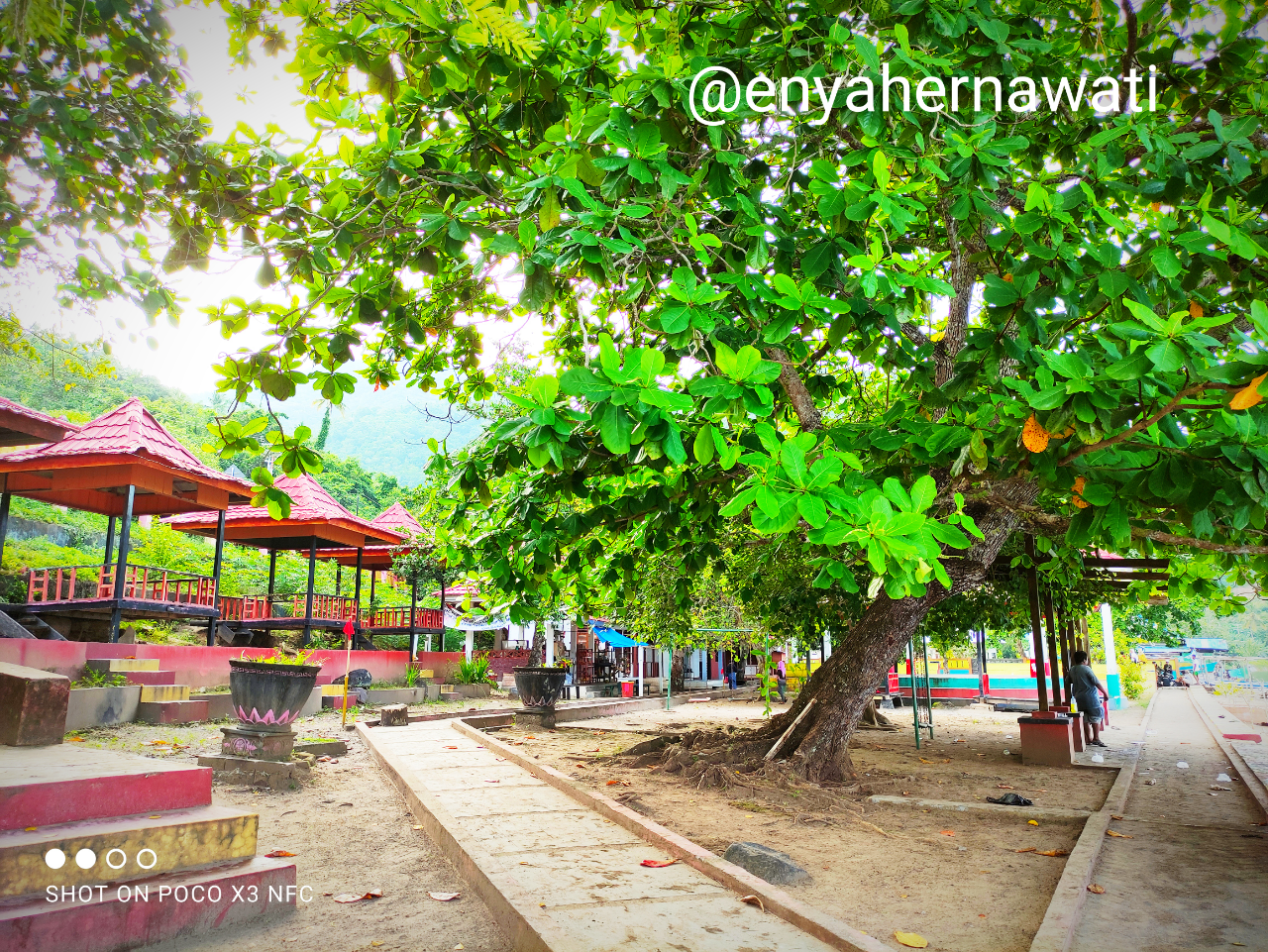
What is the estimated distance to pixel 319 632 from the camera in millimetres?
18812

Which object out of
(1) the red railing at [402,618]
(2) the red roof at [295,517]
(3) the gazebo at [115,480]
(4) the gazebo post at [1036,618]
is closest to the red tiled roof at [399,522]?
(2) the red roof at [295,517]

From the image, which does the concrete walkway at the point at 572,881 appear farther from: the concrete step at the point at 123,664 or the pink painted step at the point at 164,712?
the concrete step at the point at 123,664

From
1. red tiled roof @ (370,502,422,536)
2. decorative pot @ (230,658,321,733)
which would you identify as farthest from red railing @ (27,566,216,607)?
decorative pot @ (230,658,321,733)

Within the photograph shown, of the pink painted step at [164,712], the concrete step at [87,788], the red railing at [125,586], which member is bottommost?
the pink painted step at [164,712]

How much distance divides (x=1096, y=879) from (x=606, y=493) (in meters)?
3.85

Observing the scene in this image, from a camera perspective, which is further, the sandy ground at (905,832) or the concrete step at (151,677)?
the concrete step at (151,677)

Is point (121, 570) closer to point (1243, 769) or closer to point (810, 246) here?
point (810, 246)

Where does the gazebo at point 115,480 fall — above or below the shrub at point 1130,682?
above

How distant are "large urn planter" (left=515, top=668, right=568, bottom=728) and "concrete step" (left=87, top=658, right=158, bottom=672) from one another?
213 inches

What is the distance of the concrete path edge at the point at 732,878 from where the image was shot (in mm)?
3074

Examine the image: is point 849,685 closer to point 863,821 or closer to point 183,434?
point 863,821

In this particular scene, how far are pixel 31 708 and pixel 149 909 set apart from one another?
205 cm

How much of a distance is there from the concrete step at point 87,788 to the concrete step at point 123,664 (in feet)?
21.0

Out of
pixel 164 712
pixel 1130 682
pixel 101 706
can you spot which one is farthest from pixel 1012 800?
pixel 1130 682
